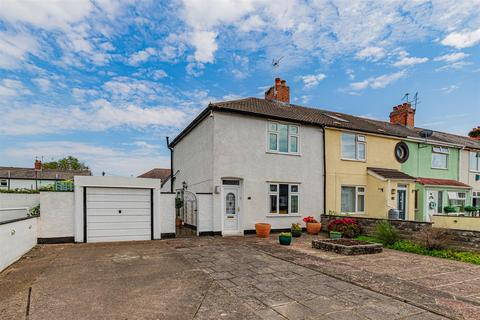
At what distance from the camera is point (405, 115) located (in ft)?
76.4

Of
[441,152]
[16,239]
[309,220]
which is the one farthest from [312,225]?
[441,152]

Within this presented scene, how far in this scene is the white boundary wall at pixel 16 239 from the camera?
6.64 metres

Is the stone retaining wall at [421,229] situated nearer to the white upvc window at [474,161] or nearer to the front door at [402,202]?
the front door at [402,202]

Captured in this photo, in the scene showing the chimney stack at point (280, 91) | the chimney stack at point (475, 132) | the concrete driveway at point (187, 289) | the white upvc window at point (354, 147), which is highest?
the chimney stack at point (280, 91)

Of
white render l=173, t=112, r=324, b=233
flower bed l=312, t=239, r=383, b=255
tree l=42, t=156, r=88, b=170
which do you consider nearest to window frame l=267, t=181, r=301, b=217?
white render l=173, t=112, r=324, b=233

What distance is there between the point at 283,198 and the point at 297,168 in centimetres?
174

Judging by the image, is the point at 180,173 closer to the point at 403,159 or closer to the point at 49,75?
the point at 49,75

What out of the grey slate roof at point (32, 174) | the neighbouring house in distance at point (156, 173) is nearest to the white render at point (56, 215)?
the neighbouring house in distance at point (156, 173)

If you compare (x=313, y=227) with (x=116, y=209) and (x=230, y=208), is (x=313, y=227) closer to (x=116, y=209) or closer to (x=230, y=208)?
(x=230, y=208)

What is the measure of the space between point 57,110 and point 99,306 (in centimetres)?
1394

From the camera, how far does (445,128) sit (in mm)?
26578

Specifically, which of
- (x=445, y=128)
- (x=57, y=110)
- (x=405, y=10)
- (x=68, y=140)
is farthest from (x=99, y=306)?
(x=445, y=128)

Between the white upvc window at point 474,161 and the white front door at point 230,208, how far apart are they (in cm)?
2052

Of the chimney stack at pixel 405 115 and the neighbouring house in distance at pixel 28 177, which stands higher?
the chimney stack at pixel 405 115
